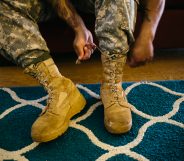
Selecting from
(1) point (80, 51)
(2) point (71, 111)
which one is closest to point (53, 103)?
(2) point (71, 111)

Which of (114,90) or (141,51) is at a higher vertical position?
(141,51)

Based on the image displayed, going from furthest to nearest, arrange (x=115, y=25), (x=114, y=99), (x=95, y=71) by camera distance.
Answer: (x=95, y=71) < (x=114, y=99) < (x=115, y=25)

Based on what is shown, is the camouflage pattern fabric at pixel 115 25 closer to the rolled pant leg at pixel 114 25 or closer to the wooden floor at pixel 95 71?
the rolled pant leg at pixel 114 25

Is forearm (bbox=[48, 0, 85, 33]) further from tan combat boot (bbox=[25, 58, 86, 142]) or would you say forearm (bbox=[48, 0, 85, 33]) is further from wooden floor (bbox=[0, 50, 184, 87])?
wooden floor (bbox=[0, 50, 184, 87])

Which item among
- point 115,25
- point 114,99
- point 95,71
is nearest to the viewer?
point 115,25

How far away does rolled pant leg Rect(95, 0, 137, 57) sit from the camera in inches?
33.7

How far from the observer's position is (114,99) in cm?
96

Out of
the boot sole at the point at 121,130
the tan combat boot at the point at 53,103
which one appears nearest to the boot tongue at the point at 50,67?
the tan combat boot at the point at 53,103

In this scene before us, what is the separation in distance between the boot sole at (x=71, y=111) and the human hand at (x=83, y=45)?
14 cm

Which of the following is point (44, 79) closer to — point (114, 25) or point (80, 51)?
point (80, 51)

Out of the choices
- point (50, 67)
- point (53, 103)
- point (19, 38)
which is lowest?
point (53, 103)

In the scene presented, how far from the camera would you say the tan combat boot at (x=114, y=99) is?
2.99 ft

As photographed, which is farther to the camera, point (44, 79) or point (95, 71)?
point (95, 71)

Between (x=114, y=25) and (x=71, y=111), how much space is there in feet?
1.08
